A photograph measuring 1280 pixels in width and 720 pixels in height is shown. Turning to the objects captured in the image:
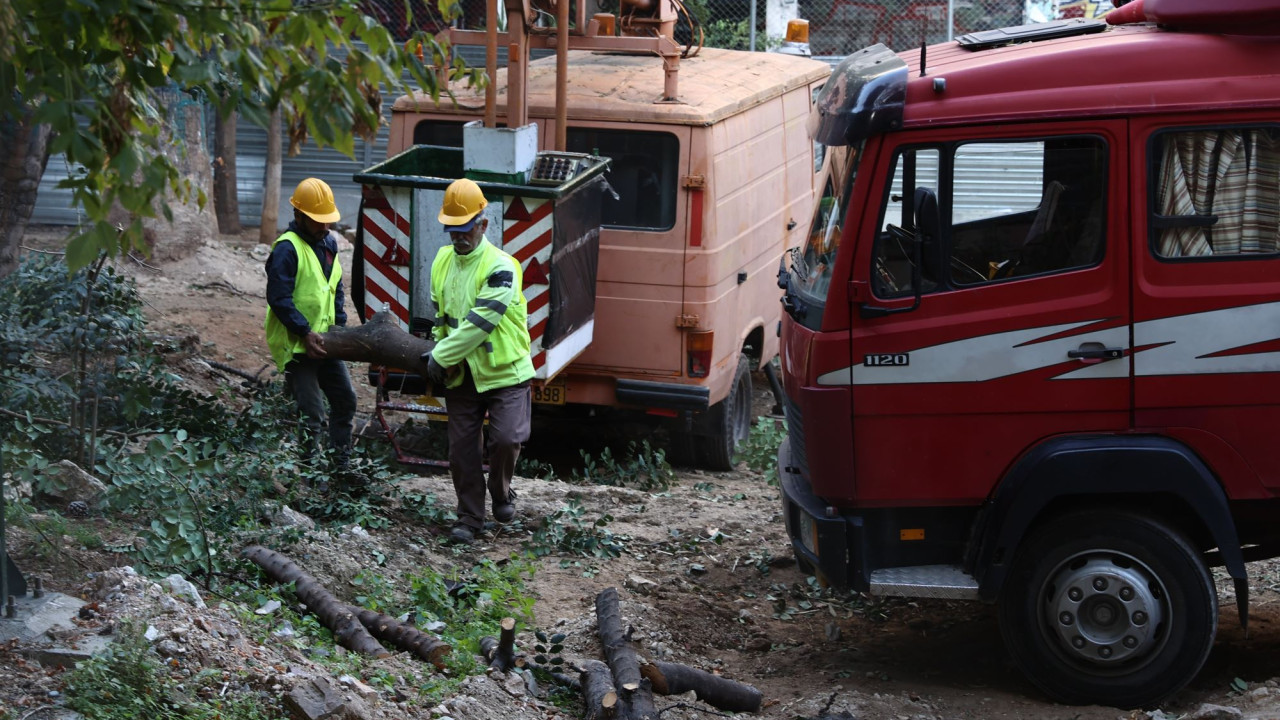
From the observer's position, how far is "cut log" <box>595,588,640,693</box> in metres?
4.70

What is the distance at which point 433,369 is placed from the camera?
653 centimetres

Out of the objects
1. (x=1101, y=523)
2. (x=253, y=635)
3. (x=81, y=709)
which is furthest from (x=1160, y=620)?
(x=81, y=709)

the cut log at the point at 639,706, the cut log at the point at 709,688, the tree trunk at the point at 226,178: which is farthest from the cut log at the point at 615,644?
the tree trunk at the point at 226,178

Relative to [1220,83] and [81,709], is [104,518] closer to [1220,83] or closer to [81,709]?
[81,709]

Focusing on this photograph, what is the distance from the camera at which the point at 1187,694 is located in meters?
5.25

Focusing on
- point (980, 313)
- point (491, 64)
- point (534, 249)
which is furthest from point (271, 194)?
point (980, 313)

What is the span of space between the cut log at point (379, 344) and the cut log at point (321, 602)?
4.53 feet

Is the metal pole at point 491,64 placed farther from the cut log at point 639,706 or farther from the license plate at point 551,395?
the cut log at point 639,706

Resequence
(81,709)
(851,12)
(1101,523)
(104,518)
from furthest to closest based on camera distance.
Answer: (851,12) < (104,518) < (1101,523) < (81,709)

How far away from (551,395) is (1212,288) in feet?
13.7

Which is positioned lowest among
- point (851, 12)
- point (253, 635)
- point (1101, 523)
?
point (253, 635)

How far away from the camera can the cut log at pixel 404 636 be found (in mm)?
4887

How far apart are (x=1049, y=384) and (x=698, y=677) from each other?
1.70 meters

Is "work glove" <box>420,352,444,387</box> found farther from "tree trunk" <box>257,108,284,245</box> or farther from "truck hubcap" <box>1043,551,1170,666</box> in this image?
"tree trunk" <box>257,108,284,245</box>
